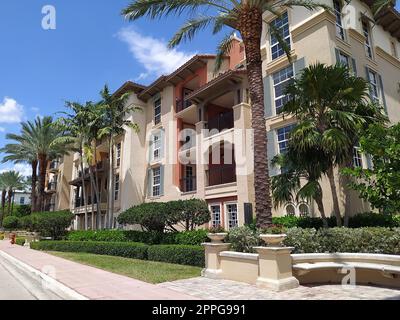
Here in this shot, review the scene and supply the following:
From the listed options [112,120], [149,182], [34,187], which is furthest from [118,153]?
[34,187]

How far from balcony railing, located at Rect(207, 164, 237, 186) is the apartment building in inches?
2.6

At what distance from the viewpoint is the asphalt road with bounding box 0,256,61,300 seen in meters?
8.64

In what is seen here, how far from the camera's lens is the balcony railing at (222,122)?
2236cm

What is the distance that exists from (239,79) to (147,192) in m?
12.3

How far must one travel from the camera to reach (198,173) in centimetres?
2250

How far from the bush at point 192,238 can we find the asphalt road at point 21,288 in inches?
250

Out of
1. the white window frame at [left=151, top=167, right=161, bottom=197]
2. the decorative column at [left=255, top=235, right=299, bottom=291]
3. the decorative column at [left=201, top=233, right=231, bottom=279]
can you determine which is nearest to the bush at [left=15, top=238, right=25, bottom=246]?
the white window frame at [left=151, top=167, right=161, bottom=197]

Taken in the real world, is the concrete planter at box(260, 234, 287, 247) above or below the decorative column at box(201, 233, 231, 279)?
above

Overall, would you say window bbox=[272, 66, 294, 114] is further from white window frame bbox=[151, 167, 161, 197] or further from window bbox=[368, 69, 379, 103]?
white window frame bbox=[151, 167, 161, 197]

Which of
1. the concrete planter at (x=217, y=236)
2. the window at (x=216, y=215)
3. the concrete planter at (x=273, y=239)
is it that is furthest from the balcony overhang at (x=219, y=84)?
the concrete planter at (x=273, y=239)

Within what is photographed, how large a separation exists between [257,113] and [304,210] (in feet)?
23.1

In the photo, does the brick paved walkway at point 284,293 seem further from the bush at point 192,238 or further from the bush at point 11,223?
the bush at point 11,223
